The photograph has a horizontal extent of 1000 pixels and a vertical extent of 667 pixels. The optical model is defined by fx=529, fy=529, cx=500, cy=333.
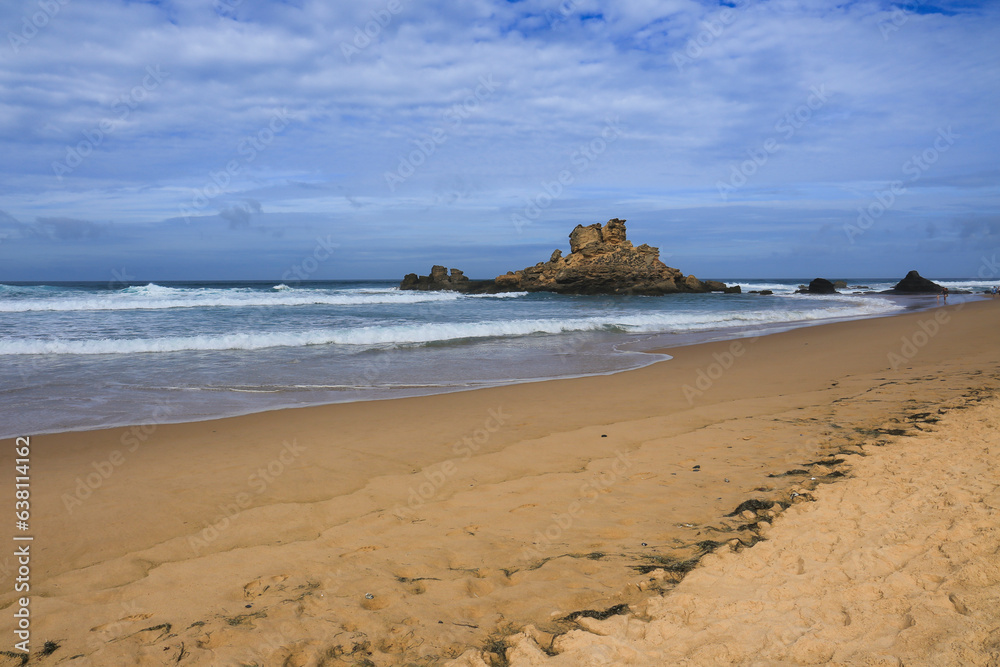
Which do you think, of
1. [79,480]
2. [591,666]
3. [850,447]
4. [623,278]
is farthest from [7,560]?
[623,278]

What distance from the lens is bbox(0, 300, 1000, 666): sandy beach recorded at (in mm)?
2303

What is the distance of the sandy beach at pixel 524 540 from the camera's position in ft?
7.55

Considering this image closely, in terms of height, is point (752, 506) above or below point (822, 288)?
below

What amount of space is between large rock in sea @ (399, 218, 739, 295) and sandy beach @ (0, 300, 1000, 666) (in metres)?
40.3

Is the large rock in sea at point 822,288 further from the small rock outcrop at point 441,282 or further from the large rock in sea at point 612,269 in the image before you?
the small rock outcrop at point 441,282

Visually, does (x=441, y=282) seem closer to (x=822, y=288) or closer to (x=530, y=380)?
(x=822, y=288)

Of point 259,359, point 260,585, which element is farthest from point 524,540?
point 259,359

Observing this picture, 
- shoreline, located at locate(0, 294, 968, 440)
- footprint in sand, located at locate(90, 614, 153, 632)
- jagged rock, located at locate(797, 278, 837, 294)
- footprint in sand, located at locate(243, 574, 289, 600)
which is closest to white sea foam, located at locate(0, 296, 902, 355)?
shoreline, located at locate(0, 294, 968, 440)

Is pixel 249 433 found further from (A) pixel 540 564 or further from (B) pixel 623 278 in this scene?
(B) pixel 623 278

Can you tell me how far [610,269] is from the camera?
4581cm

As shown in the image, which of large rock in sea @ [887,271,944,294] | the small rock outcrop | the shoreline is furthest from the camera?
the small rock outcrop

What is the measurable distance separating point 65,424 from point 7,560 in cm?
366

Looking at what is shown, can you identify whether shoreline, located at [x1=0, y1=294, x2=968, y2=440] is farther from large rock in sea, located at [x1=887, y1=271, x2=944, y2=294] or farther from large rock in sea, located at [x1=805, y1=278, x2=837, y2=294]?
large rock in sea, located at [x1=887, y1=271, x2=944, y2=294]

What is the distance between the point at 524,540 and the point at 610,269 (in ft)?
145
